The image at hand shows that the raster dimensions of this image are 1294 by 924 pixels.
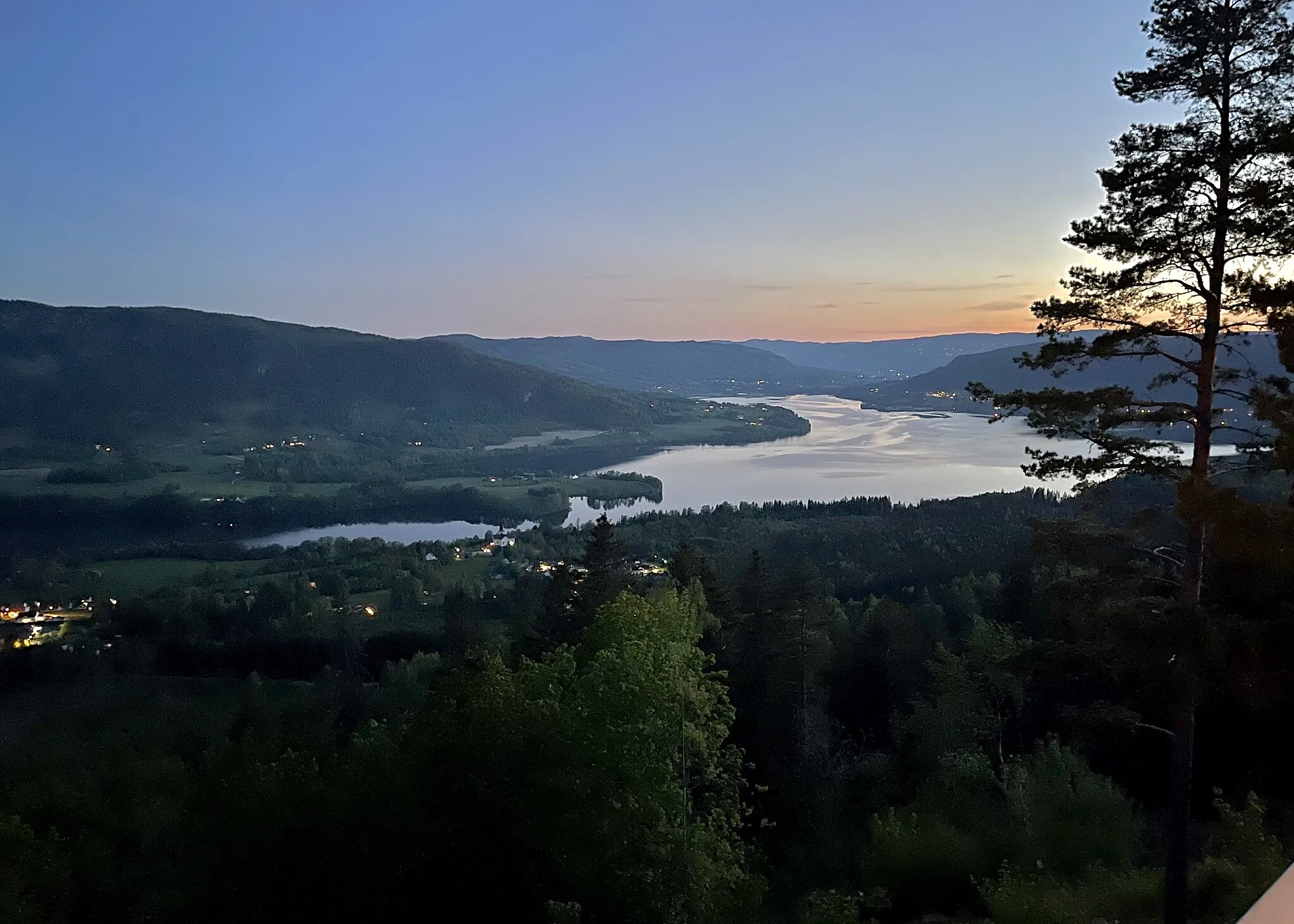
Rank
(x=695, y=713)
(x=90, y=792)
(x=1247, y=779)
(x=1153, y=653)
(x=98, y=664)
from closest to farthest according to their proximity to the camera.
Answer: (x=1153, y=653)
(x=695, y=713)
(x=1247, y=779)
(x=90, y=792)
(x=98, y=664)

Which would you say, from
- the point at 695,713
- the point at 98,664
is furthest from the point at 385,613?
the point at 695,713

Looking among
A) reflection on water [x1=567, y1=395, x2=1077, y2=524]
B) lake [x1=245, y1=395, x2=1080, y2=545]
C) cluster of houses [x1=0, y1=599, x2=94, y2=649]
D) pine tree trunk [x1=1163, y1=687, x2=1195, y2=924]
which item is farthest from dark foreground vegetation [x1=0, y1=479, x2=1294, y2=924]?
reflection on water [x1=567, y1=395, x2=1077, y2=524]

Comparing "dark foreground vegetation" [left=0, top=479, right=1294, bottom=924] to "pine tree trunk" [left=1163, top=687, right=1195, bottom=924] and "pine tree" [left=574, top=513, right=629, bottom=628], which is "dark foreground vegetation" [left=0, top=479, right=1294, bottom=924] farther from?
"pine tree trunk" [left=1163, top=687, right=1195, bottom=924]

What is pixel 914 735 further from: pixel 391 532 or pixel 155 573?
pixel 391 532

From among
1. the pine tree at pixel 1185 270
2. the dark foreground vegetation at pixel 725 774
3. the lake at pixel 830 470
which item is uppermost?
the pine tree at pixel 1185 270

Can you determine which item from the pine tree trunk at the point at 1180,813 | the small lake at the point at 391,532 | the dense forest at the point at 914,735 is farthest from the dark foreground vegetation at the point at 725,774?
the small lake at the point at 391,532

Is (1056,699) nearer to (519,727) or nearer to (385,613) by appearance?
(519,727)

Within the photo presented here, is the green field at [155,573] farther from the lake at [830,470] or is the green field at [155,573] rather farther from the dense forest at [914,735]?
the dense forest at [914,735]
